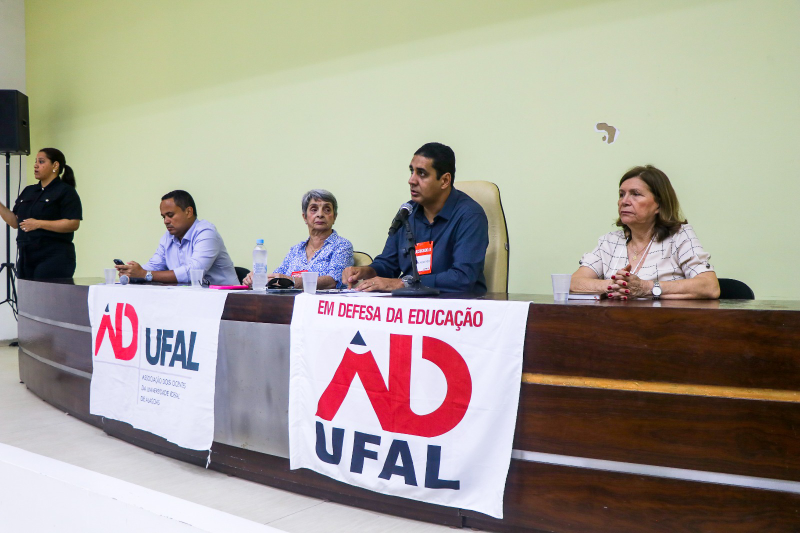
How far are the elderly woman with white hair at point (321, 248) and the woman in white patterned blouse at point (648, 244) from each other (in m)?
1.07

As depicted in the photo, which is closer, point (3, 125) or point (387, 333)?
point (387, 333)

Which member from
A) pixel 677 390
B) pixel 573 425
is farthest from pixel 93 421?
pixel 677 390

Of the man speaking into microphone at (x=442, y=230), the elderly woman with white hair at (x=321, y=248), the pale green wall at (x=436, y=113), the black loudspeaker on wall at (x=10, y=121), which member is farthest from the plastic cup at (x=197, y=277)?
the black loudspeaker on wall at (x=10, y=121)

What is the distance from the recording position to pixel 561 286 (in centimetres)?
164

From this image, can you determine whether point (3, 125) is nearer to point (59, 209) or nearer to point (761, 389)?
point (59, 209)

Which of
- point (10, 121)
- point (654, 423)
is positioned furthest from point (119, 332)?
point (10, 121)

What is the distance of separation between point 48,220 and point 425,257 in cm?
267

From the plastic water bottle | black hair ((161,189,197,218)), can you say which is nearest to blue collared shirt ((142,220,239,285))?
black hair ((161,189,197,218))

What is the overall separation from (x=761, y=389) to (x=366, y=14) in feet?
9.95

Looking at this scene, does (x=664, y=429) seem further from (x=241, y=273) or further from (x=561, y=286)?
(x=241, y=273)

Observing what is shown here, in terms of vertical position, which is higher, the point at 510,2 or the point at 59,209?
the point at 510,2

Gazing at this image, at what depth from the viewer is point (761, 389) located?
1264mm

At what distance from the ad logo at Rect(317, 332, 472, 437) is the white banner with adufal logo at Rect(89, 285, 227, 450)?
0.54 metres

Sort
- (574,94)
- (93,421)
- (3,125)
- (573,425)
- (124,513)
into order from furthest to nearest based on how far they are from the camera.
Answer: (3,125) < (574,94) < (93,421) < (573,425) < (124,513)
